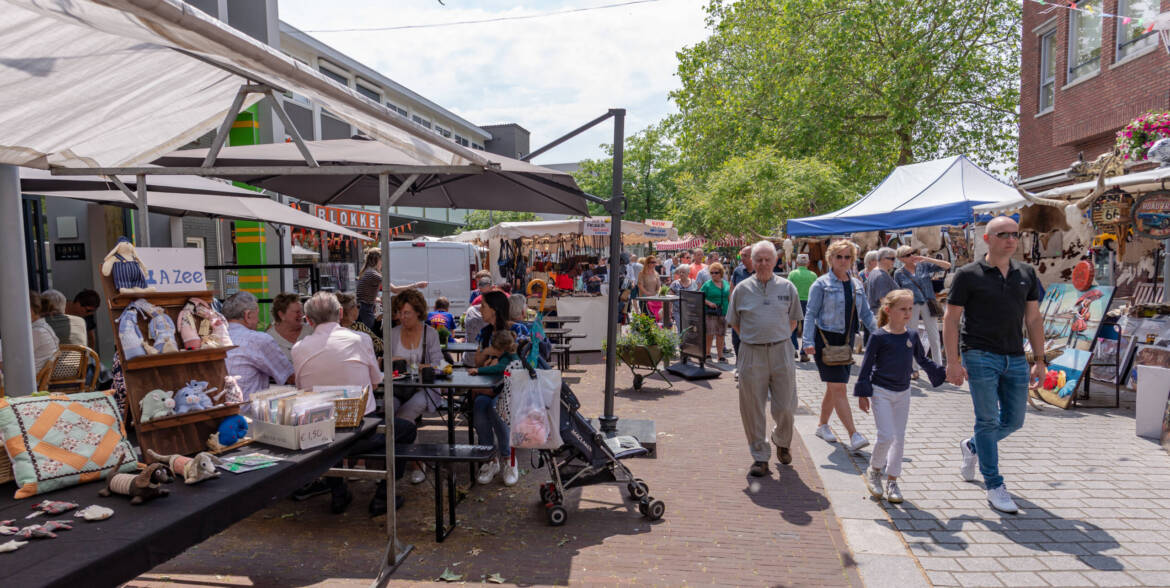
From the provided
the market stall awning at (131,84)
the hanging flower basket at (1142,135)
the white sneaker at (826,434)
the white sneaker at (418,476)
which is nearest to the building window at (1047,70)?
the hanging flower basket at (1142,135)

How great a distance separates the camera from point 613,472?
199 inches

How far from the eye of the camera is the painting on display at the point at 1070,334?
757cm

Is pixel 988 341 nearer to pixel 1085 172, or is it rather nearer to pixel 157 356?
pixel 157 356

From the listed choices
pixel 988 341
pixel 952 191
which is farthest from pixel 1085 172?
pixel 988 341

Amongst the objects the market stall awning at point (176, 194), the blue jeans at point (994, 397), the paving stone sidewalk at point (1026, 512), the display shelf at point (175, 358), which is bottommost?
the paving stone sidewalk at point (1026, 512)

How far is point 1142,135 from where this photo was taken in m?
8.28

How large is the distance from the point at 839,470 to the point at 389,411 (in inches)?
150

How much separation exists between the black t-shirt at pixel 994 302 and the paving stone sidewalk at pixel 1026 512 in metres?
1.17

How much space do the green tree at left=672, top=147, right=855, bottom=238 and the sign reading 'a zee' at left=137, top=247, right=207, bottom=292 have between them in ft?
53.0

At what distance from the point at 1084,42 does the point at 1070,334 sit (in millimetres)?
10247

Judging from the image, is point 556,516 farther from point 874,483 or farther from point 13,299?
point 13,299

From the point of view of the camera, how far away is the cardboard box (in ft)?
11.0

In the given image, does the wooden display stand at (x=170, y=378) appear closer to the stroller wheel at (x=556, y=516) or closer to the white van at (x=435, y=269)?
the stroller wheel at (x=556, y=516)

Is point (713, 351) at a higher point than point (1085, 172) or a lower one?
lower
